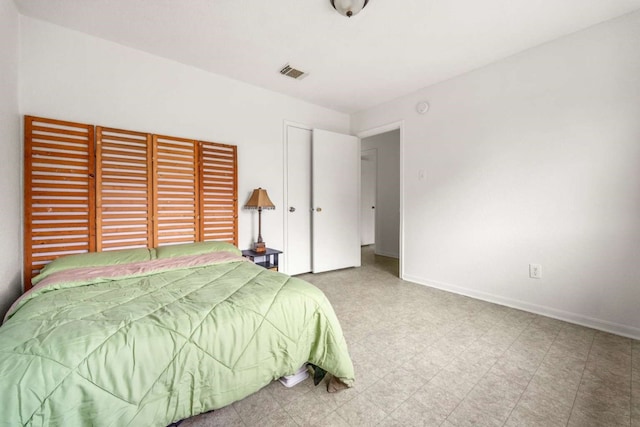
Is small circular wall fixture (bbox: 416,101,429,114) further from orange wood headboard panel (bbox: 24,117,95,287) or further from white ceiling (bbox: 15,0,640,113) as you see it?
orange wood headboard panel (bbox: 24,117,95,287)

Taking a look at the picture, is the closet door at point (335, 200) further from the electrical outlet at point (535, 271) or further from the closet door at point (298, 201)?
the electrical outlet at point (535, 271)

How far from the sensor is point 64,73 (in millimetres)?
2127

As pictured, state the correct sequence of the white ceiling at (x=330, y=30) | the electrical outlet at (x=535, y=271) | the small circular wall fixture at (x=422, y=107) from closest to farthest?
the white ceiling at (x=330, y=30) → the electrical outlet at (x=535, y=271) → the small circular wall fixture at (x=422, y=107)

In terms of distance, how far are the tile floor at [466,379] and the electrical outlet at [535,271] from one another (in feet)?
1.17

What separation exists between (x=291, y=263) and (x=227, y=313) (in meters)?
2.36

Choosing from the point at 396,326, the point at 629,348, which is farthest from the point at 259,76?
the point at 629,348

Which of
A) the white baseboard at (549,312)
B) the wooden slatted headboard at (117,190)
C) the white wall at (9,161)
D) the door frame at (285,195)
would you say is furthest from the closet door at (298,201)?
the white wall at (9,161)

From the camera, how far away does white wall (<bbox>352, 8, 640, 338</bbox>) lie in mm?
1979

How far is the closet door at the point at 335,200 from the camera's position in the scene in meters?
3.68

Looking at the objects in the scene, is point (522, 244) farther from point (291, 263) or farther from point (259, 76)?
point (259, 76)

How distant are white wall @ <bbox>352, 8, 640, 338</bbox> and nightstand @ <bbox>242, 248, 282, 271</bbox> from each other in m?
1.89

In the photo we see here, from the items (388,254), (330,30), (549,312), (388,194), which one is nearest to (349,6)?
(330,30)

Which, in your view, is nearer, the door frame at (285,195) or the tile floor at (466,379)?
the tile floor at (466,379)

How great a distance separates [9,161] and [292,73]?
246 centimetres
